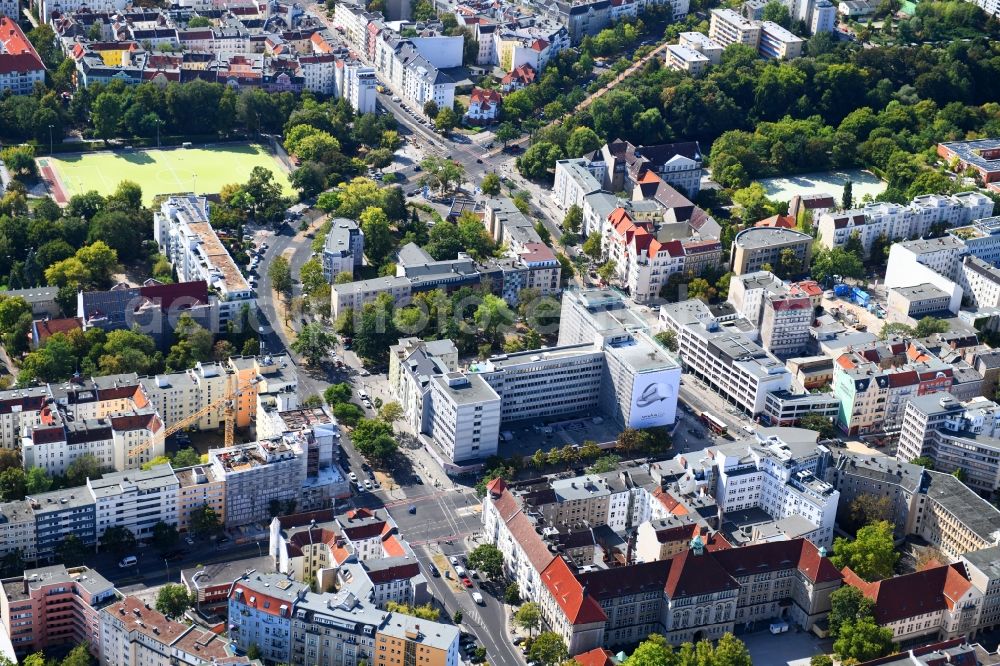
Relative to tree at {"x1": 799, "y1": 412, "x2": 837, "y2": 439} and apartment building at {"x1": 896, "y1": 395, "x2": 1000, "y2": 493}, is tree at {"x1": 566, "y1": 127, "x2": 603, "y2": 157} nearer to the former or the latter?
tree at {"x1": 799, "y1": 412, "x2": 837, "y2": 439}

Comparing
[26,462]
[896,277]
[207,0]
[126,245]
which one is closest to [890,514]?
[896,277]

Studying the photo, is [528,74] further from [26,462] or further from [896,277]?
[26,462]

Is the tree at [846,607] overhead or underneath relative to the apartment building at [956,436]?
underneath

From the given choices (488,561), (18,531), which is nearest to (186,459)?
(18,531)

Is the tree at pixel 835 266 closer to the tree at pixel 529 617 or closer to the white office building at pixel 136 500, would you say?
the tree at pixel 529 617

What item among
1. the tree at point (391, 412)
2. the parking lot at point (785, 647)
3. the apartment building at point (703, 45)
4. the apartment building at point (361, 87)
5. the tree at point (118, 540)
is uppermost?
the apartment building at point (703, 45)

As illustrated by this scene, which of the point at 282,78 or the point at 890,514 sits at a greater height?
the point at 282,78

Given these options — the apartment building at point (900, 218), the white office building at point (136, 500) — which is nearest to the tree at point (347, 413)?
the white office building at point (136, 500)
